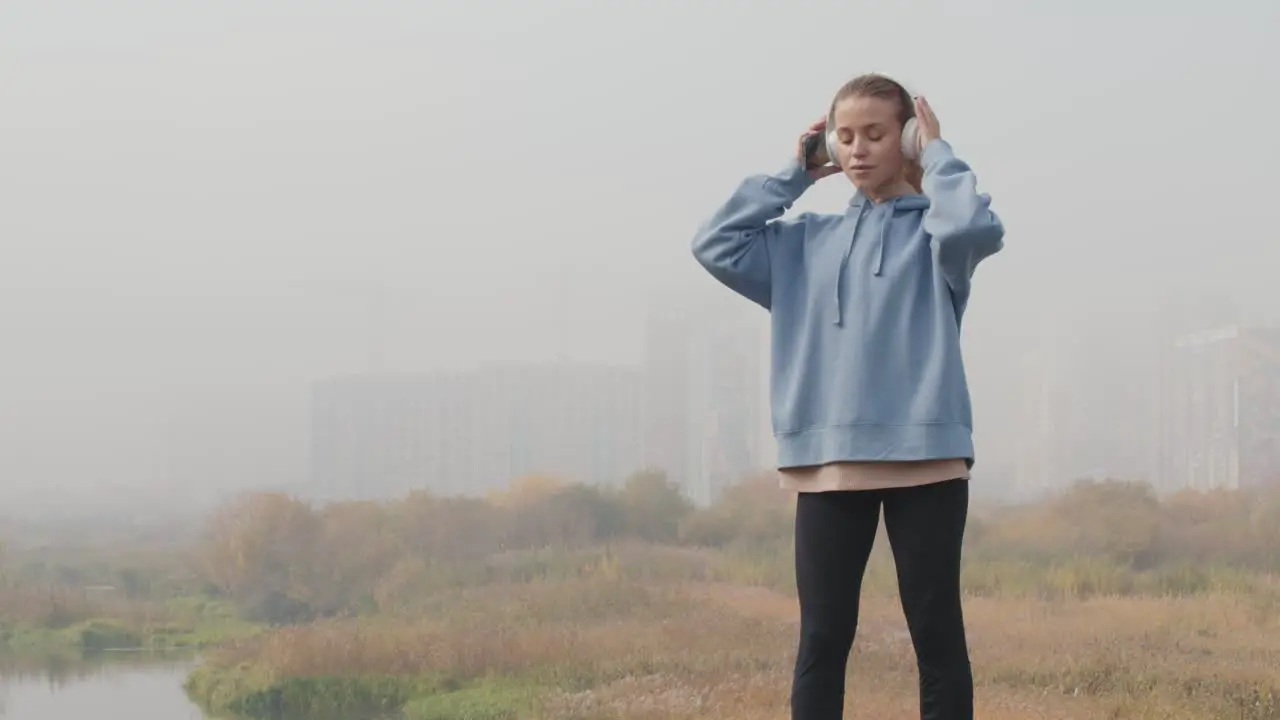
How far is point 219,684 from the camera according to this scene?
365 centimetres

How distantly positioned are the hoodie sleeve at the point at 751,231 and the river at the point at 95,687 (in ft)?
7.46

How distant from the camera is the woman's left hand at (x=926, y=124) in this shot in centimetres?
167

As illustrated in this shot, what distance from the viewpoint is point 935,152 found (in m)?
1.64

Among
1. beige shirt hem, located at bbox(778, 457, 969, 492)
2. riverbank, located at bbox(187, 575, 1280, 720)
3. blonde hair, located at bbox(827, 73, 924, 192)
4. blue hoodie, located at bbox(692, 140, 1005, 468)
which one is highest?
blonde hair, located at bbox(827, 73, 924, 192)

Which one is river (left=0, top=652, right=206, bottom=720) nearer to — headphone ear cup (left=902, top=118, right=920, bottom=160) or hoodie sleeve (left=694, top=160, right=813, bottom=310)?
hoodie sleeve (left=694, top=160, right=813, bottom=310)

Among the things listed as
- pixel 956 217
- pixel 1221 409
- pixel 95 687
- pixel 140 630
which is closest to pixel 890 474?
pixel 956 217

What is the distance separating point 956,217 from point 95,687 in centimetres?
286

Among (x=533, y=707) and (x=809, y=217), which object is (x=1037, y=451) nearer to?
(x=533, y=707)

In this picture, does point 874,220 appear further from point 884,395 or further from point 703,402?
point 703,402

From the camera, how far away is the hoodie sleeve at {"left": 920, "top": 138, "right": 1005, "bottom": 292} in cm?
159

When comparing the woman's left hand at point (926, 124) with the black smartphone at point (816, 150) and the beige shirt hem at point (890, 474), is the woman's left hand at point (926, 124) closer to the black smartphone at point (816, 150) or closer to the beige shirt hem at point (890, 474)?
the black smartphone at point (816, 150)

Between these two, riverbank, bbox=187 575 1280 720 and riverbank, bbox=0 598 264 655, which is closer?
riverbank, bbox=187 575 1280 720

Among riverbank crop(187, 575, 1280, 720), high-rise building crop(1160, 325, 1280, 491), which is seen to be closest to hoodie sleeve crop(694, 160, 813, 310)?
riverbank crop(187, 575, 1280, 720)

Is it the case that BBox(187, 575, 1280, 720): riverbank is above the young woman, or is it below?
below
